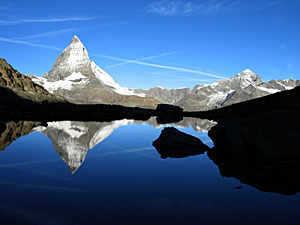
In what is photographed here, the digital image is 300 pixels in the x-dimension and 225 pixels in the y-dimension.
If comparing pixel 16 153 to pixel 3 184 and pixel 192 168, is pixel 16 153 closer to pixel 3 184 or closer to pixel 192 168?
pixel 3 184

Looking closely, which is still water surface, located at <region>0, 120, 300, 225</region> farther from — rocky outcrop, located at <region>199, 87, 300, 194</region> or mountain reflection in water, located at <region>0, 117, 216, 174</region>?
rocky outcrop, located at <region>199, 87, 300, 194</region>

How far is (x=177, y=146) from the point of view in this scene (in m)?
28.3

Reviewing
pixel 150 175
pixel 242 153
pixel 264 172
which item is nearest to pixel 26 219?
pixel 150 175

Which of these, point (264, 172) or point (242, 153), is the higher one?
point (242, 153)

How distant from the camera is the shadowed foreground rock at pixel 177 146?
89.0 feet

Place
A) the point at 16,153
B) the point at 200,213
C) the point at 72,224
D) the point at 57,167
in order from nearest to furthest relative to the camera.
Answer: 1. the point at 72,224
2. the point at 200,213
3. the point at 57,167
4. the point at 16,153

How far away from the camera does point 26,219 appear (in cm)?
1057

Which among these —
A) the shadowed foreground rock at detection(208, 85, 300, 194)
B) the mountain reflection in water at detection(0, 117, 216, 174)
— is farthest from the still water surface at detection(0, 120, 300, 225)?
the shadowed foreground rock at detection(208, 85, 300, 194)

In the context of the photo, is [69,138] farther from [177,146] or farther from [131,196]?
[131,196]

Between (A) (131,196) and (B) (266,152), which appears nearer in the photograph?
(A) (131,196)

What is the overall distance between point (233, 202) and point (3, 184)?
13804 millimetres

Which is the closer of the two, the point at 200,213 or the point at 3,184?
the point at 200,213

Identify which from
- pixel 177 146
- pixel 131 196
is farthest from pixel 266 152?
pixel 131 196

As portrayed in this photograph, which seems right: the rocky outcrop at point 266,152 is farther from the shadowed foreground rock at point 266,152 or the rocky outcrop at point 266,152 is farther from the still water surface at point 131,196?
the still water surface at point 131,196
